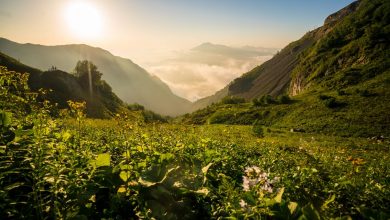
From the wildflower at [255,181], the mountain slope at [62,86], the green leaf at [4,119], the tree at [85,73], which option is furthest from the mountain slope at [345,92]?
the tree at [85,73]

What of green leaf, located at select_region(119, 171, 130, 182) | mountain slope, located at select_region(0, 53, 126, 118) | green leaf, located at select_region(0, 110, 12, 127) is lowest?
green leaf, located at select_region(119, 171, 130, 182)

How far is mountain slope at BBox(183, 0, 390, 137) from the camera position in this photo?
5735 centimetres

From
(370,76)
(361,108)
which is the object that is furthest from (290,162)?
(370,76)

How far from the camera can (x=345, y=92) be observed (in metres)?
74.1

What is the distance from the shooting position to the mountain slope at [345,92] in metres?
57.4

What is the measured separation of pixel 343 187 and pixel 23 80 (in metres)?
7.81

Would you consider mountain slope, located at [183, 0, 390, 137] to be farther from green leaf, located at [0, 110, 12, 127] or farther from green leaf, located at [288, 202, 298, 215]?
green leaf, located at [0, 110, 12, 127]

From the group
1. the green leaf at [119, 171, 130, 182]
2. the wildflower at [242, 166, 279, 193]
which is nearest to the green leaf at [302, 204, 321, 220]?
the wildflower at [242, 166, 279, 193]

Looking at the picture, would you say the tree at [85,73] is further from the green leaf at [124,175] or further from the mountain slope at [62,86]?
the green leaf at [124,175]

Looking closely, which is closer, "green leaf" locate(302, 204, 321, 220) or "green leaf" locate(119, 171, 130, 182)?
"green leaf" locate(302, 204, 321, 220)

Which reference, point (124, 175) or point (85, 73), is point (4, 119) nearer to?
point (124, 175)

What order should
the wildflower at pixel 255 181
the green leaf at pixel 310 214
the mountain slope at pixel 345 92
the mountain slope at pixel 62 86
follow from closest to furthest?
the green leaf at pixel 310 214, the wildflower at pixel 255 181, the mountain slope at pixel 345 92, the mountain slope at pixel 62 86

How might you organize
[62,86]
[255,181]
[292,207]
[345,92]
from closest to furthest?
1. [292,207]
2. [255,181]
3. [345,92]
4. [62,86]

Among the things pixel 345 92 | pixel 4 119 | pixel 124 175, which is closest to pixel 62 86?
pixel 345 92
